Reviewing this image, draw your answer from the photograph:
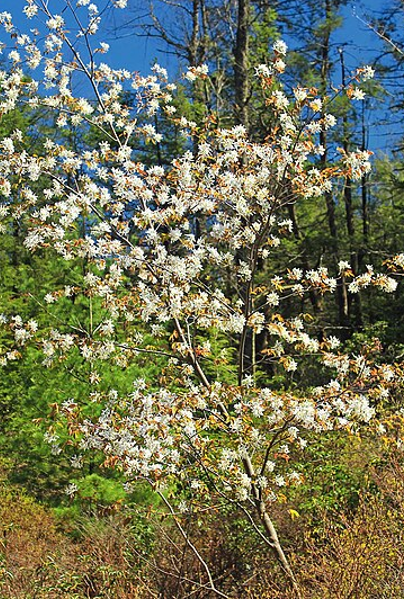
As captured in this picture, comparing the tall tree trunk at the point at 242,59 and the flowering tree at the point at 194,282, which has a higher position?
the tall tree trunk at the point at 242,59

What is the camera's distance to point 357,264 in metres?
14.8

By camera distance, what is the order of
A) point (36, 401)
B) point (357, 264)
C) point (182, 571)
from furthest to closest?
1. point (357, 264)
2. point (36, 401)
3. point (182, 571)

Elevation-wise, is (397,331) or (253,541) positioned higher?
(397,331)

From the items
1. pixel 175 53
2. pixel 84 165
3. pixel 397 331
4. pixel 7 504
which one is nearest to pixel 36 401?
pixel 7 504

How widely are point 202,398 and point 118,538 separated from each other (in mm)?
1543

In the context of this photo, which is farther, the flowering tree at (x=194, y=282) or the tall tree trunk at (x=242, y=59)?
the tall tree trunk at (x=242, y=59)

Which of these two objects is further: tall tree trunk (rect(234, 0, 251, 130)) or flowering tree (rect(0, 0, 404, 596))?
tall tree trunk (rect(234, 0, 251, 130))

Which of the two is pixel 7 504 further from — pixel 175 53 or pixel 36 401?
pixel 175 53

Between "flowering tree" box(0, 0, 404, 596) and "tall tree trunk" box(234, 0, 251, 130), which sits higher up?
"tall tree trunk" box(234, 0, 251, 130)

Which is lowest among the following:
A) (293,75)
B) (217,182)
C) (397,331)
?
(397,331)

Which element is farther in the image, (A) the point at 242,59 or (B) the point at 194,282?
(A) the point at 242,59

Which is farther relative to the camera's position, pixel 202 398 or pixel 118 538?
pixel 118 538

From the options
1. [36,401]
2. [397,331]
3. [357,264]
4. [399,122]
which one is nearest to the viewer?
[36,401]

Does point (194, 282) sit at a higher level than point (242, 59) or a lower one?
lower
